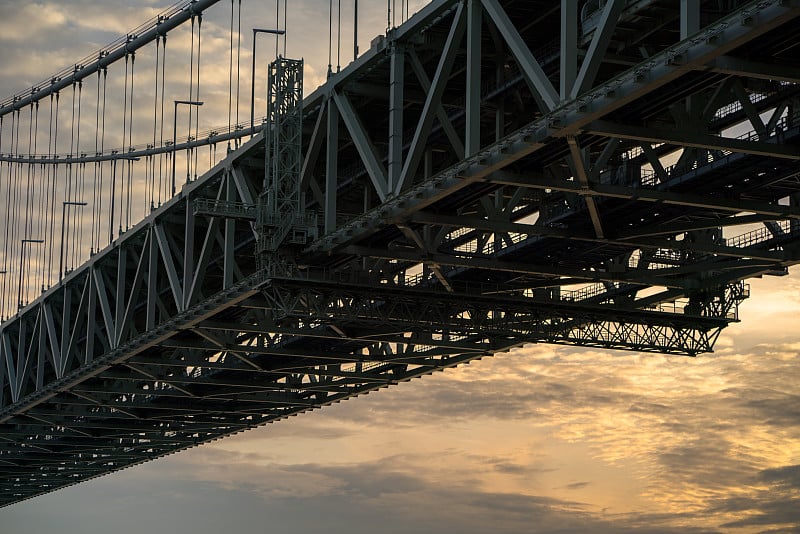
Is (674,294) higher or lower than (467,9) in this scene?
lower

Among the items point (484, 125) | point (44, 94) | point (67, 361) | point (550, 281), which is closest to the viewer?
point (484, 125)

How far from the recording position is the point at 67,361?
7912 cm

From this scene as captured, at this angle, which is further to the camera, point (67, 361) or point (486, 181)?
point (67, 361)

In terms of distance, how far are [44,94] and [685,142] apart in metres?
73.9

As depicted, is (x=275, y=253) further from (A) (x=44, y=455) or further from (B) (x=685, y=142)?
(A) (x=44, y=455)

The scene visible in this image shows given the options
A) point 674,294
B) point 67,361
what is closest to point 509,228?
point 674,294

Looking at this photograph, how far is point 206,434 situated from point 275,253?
5602cm

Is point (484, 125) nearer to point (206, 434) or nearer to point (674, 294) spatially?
point (674, 294)

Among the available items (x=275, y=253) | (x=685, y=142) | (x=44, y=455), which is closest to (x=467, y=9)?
(x=685, y=142)

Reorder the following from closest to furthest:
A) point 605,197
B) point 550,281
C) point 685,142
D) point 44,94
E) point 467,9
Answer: point 685,142
point 467,9
point 605,197
point 550,281
point 44,94

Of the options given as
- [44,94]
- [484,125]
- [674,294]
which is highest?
[44,94]

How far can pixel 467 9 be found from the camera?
39.4m

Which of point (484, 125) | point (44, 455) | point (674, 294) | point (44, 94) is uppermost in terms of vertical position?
point (44, 94)

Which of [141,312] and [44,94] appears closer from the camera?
[141,312]
